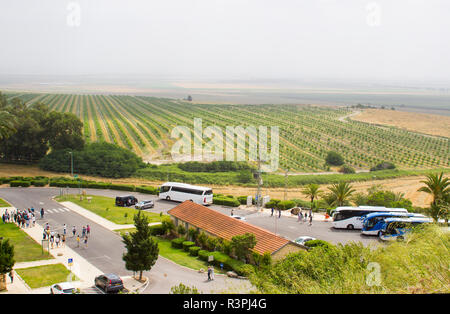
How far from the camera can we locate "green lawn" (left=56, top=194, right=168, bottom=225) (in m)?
36.3

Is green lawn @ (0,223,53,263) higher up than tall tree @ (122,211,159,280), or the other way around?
tall tree @ (122,211,159,280)

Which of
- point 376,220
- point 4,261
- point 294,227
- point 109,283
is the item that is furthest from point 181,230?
point 376,220

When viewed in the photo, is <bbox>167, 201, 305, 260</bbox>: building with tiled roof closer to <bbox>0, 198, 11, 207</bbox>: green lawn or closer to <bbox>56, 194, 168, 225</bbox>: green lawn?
<bbox>56, 194, 168, 225</bbox>: green lawn

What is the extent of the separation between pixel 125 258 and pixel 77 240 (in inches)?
329

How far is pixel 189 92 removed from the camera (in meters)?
190

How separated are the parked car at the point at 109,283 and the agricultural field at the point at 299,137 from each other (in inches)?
2004

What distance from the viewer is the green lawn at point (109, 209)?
119 ft

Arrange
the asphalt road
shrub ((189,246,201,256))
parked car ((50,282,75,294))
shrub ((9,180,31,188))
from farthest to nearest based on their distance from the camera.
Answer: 1. shrub ((9,180,31,188))
2. shrub ((189,246,201,256))
3. the asphalt road
4. parked car ((50,282,75,294))

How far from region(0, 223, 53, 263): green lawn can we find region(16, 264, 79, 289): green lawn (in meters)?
2.10

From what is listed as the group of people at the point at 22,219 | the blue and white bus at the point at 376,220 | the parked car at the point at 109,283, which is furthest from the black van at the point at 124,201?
the blue and white bus at the point at 376,220

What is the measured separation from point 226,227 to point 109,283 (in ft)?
32.5

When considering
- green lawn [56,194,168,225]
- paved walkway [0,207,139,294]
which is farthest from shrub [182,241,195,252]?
green lawn [56,194,168,225]

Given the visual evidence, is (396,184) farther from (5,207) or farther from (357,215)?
(5,207)
